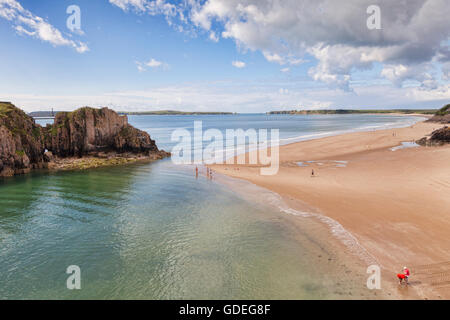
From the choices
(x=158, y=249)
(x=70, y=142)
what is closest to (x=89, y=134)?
(x=70, y=142)

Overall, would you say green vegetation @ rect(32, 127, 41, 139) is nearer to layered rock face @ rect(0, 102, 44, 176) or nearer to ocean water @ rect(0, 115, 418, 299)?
layered rock face @ rect(0, 102, 44, 176)

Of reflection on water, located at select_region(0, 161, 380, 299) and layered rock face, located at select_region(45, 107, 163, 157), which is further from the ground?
layered rock face, located at select_region(45, 107, 163, 157)

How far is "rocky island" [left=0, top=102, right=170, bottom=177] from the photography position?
4494 centimetres

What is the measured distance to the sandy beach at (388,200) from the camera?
1566cm

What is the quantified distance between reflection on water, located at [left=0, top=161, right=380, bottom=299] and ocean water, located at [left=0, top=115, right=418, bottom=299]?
0.24 ft

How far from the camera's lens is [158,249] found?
18938 millimetres

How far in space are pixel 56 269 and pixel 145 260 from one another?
5.82 metres

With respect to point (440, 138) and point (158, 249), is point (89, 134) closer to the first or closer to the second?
point (158, 249)

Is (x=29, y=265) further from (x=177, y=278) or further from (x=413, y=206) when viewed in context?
(x=413, y=206)

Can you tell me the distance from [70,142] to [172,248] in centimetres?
4792

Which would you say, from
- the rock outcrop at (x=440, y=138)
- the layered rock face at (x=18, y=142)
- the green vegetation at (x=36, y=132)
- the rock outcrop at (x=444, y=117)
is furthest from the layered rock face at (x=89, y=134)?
the rock outcrop at (x=444, y=117)

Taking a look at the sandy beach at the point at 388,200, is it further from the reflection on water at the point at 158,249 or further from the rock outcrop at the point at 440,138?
the rock outcrop at the point at 440,138

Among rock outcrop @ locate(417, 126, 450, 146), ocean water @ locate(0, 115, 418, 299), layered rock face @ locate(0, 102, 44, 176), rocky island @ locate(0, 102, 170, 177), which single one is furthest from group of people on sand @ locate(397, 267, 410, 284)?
rock outcrop @ locate(417, 126, 450, 146)
